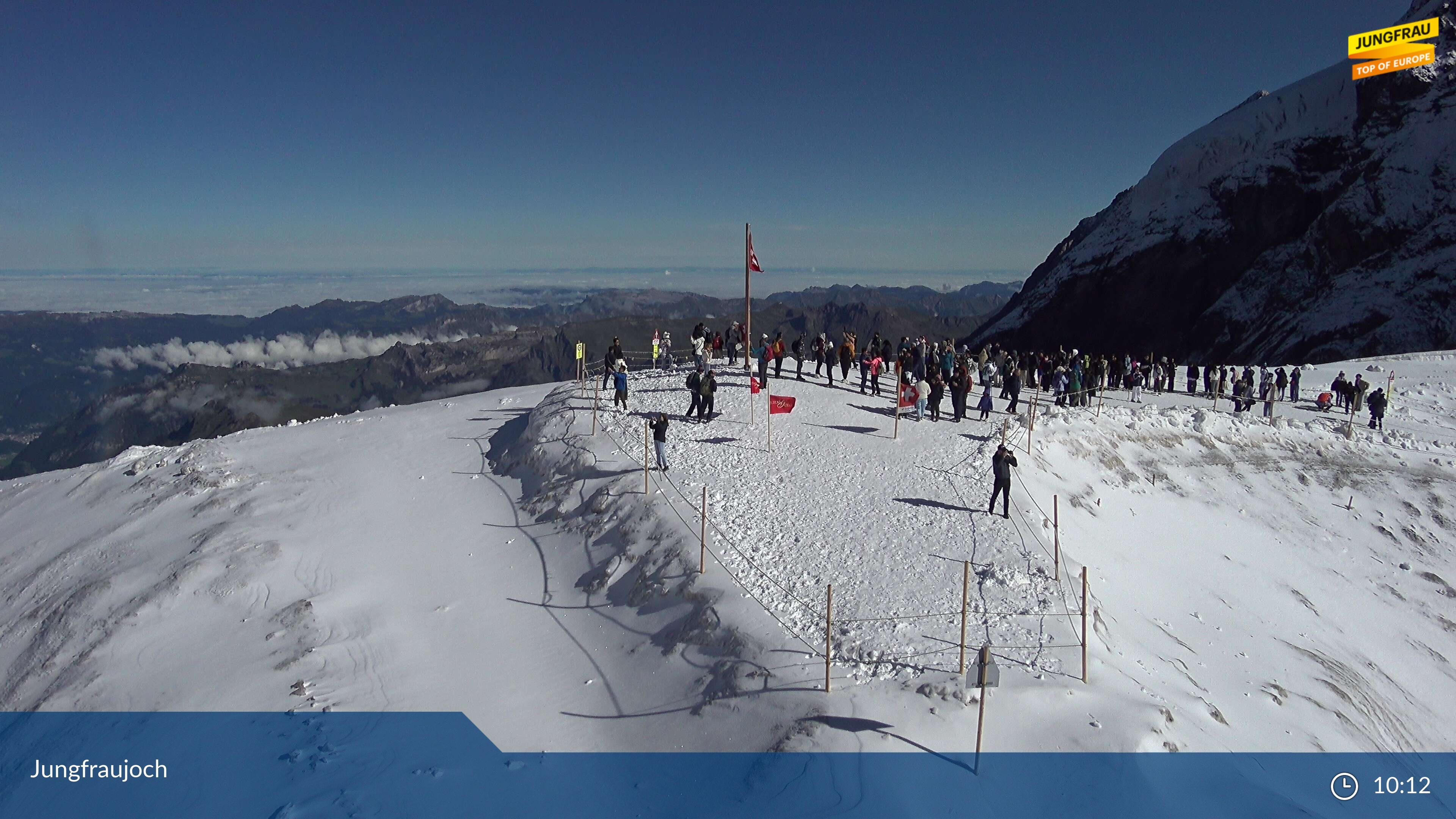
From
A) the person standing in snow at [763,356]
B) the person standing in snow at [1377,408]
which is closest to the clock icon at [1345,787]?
the person standing in snow at [763,356]

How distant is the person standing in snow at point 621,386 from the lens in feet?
83.9

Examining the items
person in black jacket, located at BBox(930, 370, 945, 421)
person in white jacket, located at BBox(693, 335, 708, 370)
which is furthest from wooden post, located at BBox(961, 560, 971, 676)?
person in white jacket, located at BBox(693, 335, 708, 370)

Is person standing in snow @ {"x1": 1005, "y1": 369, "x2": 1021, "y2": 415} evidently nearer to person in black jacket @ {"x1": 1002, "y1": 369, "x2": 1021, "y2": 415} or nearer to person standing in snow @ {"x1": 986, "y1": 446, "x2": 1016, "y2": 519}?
person in black jacket @ {"x1": 1002, "y1": 369, "x2": 1021, "y2": 415}

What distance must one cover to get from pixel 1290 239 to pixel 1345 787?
114m

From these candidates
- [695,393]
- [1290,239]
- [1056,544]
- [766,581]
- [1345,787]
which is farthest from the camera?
[1290,239]

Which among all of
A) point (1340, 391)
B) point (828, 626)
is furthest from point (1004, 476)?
point (1340, 391)

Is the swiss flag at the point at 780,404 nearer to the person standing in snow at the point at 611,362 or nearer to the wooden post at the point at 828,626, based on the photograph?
the person standing in snow at the point at 611,362

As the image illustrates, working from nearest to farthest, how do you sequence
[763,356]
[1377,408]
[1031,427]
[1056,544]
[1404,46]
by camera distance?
[1056,544]
[1031,427]
[763,356]
[1377,408]
[1404,46]

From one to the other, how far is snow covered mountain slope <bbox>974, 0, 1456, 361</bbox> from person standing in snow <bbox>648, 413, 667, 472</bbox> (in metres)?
78.7

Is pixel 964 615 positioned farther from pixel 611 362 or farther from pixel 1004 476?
pixel 611 362

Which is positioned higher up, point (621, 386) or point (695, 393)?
point (621, 386)

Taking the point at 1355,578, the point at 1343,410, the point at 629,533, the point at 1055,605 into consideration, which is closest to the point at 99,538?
the point at 629,533

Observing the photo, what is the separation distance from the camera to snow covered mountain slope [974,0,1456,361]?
75812mm

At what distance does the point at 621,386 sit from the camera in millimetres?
25609
